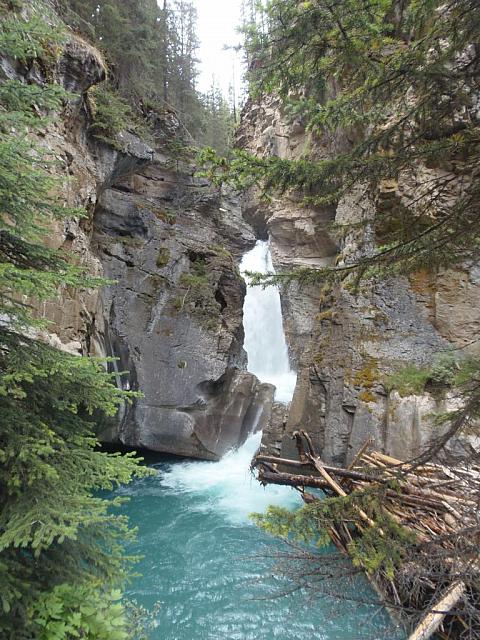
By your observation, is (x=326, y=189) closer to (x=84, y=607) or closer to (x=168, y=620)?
(x=84, y=607)

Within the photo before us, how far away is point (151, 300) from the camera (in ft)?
43.3

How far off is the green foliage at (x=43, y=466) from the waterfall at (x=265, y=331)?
15137mm

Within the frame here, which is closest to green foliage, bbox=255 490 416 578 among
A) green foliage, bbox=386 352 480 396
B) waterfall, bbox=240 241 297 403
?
green foliage, bbox=386 352 480 396

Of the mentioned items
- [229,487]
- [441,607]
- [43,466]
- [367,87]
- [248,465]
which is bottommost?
[229,487]

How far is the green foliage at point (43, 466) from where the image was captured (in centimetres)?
247

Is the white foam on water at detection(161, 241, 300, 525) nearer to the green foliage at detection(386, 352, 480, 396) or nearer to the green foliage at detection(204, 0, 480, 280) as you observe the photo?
the green foliage at detection(204, 0, 480, 280)

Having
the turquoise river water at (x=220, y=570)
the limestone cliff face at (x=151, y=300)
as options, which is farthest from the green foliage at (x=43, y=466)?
the limestone cliff face at (x=151, y=300)

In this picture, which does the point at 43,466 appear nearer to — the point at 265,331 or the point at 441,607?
the point at 441,607

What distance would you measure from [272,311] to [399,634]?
16.5 metres

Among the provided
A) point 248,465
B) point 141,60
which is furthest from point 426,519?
point 141,60

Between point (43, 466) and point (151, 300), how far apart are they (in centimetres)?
1097

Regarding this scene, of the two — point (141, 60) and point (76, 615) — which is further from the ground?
point (141, 60)

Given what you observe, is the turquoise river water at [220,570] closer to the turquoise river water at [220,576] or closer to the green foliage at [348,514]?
the turquoise river water at [220,576]

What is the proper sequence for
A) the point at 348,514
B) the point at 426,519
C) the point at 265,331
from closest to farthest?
the point at 348,514 → the point at 426,519 → the point at 265,331
